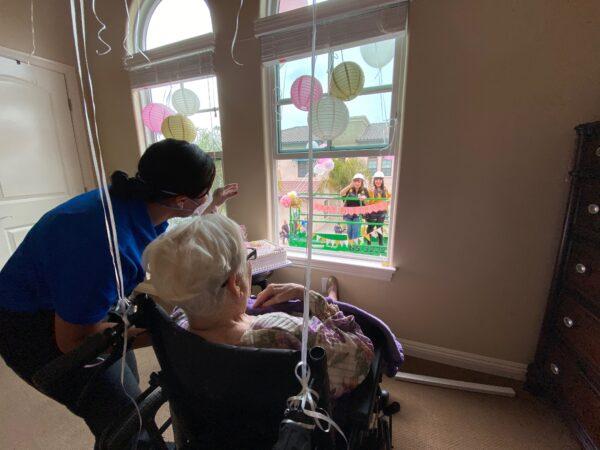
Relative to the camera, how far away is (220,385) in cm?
56

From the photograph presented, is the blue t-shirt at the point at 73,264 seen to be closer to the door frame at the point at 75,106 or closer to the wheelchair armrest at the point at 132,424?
the wheelchair armrest at the point at 132,424

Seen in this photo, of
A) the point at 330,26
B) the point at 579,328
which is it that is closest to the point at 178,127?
the point at 330,26

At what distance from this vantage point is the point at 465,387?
4.82 feet

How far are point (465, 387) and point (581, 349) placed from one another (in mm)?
575

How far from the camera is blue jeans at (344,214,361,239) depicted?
1.82 metres

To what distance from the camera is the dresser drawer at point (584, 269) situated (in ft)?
3.49

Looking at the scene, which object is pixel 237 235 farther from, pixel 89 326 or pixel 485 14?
pixel 485 14

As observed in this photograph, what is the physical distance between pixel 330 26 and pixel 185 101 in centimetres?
111

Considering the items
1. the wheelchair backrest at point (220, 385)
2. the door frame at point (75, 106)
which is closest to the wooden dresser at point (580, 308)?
the wheelchair backrest at point (220, 385)

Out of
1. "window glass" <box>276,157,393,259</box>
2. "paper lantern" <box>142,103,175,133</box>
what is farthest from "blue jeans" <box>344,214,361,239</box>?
"paper lantern" <box>142,103,175,133</box>

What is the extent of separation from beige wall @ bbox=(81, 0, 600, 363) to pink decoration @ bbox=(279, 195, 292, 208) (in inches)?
28.1

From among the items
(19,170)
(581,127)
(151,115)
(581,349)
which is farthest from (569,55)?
(19,170)

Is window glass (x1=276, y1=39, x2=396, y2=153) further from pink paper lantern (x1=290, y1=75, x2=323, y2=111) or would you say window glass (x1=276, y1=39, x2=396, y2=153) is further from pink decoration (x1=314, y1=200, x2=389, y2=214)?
pink decoration (x1=314, y1=200, x2=389, y2=214)

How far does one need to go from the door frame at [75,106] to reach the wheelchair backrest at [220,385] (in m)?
2.68
